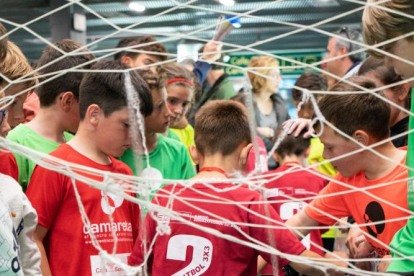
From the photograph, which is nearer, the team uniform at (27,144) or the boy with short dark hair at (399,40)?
the boy with short dark hair at (399,40)

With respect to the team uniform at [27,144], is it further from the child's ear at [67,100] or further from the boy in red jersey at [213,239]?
the boy in red jersey at [213,239]

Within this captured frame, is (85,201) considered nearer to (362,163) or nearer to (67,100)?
(67,100)

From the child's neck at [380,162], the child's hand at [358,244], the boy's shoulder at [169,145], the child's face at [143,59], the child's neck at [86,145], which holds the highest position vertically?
the child's face at [143,59]

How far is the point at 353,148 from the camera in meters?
1.52

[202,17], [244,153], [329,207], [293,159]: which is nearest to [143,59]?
[293,159]

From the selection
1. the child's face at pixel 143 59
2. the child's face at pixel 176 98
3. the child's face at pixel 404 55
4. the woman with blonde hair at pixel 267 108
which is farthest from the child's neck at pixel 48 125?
the woman with blonde hair at pixel 267 108

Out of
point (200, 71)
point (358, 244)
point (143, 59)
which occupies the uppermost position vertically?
point (200, 71)

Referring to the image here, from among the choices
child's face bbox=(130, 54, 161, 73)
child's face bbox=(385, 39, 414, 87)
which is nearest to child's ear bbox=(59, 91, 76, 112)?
child's face bbox=(130, 54, 161, 73)

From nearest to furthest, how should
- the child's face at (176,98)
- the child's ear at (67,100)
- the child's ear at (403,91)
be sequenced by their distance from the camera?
the child's ear at (67,100), the child's ear at (403,91), the child's face at (176,98)

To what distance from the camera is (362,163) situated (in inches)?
60.4

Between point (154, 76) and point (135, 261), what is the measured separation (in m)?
0.72

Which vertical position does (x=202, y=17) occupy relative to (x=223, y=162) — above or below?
above

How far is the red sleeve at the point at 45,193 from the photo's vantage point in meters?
1.42

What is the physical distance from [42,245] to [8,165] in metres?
0.23
